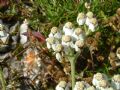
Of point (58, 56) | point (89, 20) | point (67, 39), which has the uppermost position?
point (89, 20)

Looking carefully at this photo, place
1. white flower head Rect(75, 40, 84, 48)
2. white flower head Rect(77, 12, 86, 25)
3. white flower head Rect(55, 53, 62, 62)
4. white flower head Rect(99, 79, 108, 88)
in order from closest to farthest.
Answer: white flower head Rect(99, 79, 108, 88), white flower head Rect(75, 40, 84, 48), white flower head Rect(77, 12, 86, 25), white flower head Rect(55, 53, 62, 62)

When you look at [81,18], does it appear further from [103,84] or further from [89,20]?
[103,84]

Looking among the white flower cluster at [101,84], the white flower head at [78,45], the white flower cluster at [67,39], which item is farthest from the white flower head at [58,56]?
the white flower cluster at [101,84]

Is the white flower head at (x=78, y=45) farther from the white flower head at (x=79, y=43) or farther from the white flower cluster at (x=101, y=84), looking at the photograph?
the white flower cluster at (x=101, y=84)

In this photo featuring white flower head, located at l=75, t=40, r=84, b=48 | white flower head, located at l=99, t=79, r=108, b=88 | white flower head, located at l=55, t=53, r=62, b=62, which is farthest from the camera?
white flower head, located at l=55, t=53, r=62, b=62

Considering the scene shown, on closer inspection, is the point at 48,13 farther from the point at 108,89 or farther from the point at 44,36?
the point at 108,89


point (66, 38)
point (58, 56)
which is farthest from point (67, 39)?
point (58, 56)

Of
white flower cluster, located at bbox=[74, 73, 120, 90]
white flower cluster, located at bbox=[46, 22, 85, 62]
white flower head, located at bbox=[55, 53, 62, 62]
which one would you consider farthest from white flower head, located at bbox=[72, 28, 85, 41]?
white flower cluster, located at bbox=[74, 73, 120, 90]

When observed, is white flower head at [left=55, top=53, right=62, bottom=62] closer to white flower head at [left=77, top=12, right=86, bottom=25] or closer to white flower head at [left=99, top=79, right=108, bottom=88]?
white flower head at [left=77, top=12, right=86, bottom=25]
